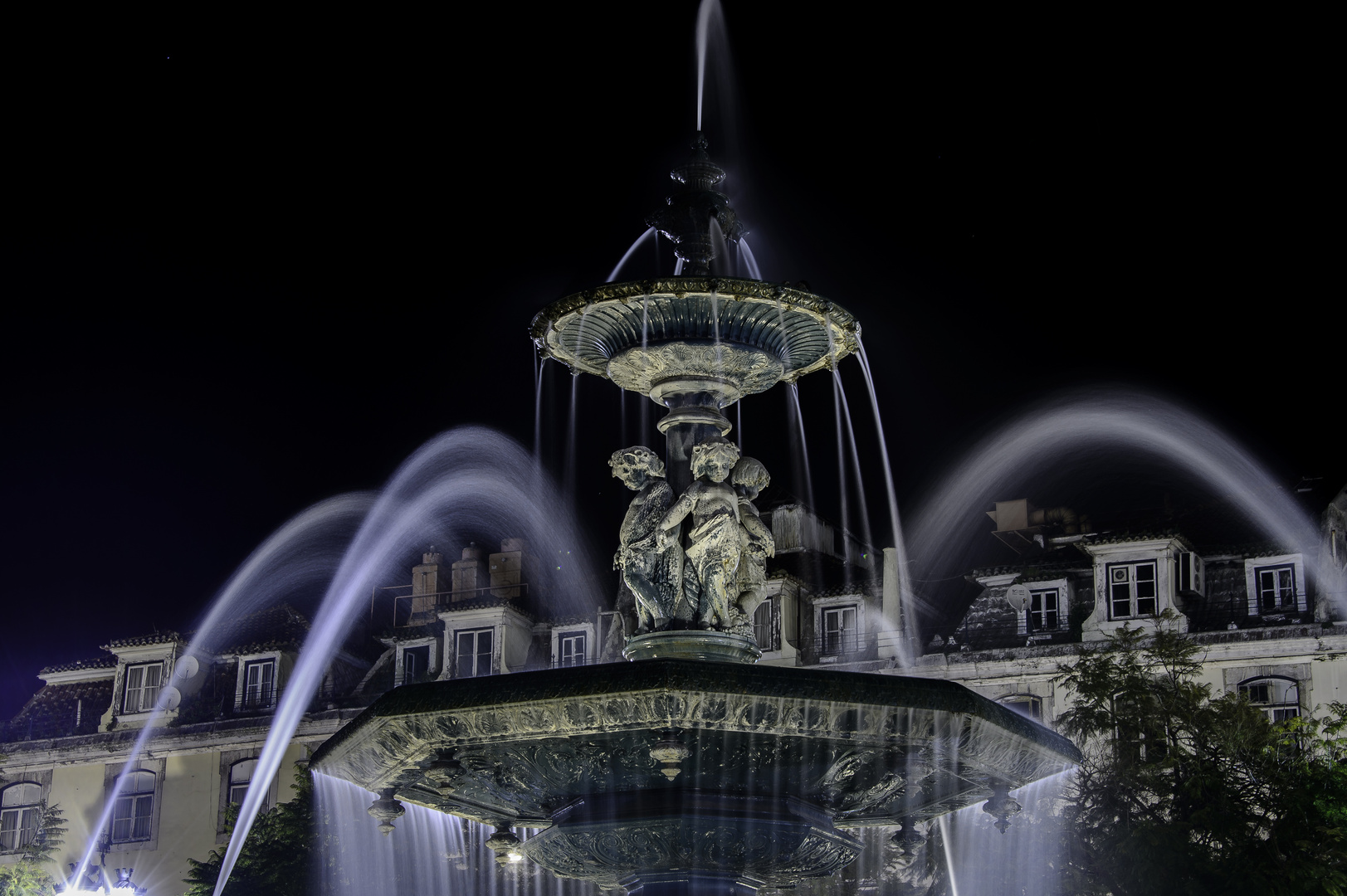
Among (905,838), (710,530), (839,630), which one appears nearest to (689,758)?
(710,530)

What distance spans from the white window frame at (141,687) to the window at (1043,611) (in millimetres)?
25328

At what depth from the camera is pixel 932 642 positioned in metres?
42.1

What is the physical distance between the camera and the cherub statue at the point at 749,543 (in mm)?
13797

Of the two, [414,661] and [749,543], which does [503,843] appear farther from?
[414,661]

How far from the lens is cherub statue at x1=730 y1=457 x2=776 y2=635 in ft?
45.3

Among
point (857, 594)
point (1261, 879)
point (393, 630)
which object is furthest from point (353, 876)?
point (1261, 879)

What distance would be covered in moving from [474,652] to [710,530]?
33.8 metres

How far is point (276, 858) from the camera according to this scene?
36.6m

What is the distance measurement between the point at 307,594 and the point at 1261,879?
3401 cm

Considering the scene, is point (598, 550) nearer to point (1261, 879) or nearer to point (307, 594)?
point (307, 594)

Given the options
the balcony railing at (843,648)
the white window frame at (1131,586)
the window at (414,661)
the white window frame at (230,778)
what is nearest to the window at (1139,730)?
the white window frame at (1131,586)

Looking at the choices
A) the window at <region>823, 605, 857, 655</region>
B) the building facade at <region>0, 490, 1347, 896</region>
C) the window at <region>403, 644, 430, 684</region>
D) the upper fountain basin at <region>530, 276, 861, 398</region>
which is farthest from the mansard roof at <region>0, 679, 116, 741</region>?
the upper fountain basin at <region>530, 276, 861, 398</region>

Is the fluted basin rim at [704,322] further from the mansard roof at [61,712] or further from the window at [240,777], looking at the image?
the mansard roof at [61,712]

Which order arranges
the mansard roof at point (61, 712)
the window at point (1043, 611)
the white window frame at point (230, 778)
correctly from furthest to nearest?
the mansard roof at point (61, 712)
the white window frame at point (230, 778)
the window at point (1043, 611)
